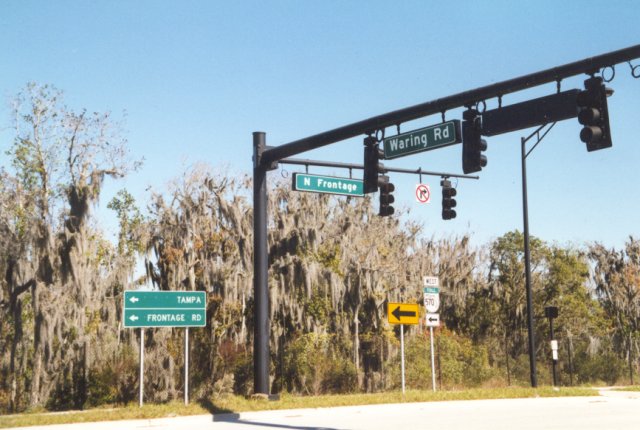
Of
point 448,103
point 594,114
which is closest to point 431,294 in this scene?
point 448,103

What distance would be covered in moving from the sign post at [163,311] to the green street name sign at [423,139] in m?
7.23

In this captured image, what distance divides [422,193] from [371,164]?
4.97 meters

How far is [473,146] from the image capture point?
13.2 m

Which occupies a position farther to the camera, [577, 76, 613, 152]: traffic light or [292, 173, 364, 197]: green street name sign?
[292, 173, 364, 197]: green street name sign

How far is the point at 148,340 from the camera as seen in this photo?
92.6 feet

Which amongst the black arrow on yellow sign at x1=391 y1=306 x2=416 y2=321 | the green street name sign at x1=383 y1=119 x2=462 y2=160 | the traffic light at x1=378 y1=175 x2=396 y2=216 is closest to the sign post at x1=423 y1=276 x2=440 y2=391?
the black arrow on yellow sign at x1=391 y1=306 x2=416 y2=321

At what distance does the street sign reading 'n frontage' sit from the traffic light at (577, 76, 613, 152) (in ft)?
38.3

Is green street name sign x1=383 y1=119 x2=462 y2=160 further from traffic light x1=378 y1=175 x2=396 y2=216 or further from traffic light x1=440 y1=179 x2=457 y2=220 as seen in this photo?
traffic light x1=440 y1=179 x2=457 y2=220

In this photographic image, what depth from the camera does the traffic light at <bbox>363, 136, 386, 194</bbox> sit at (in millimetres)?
15508

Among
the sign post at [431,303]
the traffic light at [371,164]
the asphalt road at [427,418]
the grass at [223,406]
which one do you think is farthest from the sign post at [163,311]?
the sign post at [431,303]

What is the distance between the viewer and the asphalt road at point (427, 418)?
1459cm

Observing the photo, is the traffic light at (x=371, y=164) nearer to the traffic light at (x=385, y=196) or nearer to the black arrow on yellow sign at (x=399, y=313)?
the traffic light at (x=385, y=196)

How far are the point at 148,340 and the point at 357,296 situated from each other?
32.4ft

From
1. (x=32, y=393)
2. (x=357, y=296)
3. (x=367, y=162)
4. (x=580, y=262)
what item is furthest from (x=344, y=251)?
(x=580, y=262)
